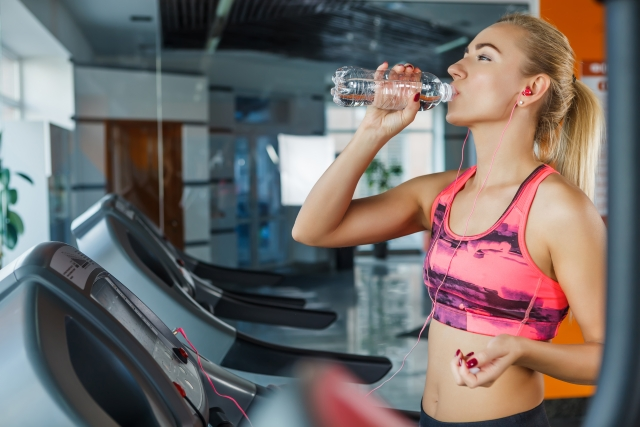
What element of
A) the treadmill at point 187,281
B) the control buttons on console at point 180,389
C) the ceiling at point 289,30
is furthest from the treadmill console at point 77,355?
the ceiling at point 289,30

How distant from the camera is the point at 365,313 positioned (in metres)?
5.31

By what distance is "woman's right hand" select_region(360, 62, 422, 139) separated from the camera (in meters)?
1.24

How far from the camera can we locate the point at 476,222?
125 cm

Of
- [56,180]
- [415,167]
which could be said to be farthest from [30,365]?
[415,167]

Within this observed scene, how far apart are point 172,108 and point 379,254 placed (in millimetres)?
3057

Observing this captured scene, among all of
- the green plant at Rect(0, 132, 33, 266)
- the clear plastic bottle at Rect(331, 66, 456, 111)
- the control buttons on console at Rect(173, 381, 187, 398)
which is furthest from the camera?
the green plant at Rect(0, 132, 33, 266)

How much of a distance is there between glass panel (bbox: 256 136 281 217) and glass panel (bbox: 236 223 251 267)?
0.16m

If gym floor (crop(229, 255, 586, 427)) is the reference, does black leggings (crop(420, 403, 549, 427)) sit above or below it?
above

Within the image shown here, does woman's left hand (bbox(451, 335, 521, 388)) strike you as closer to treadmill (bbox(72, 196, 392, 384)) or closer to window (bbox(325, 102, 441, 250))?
treadmill (bbox(72, 196, 392, 384))

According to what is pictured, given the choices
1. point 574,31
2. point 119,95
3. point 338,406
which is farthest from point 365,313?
point 338,406

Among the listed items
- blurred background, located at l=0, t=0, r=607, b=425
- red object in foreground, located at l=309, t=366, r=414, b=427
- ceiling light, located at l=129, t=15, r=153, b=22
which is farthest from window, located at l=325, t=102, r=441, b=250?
red object in foreground, located at l=309, t=366, r=414, b=427

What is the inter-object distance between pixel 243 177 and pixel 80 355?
428 centimetres

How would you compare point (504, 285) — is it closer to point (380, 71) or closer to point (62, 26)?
point (380, 71)

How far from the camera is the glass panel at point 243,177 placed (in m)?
5.04
